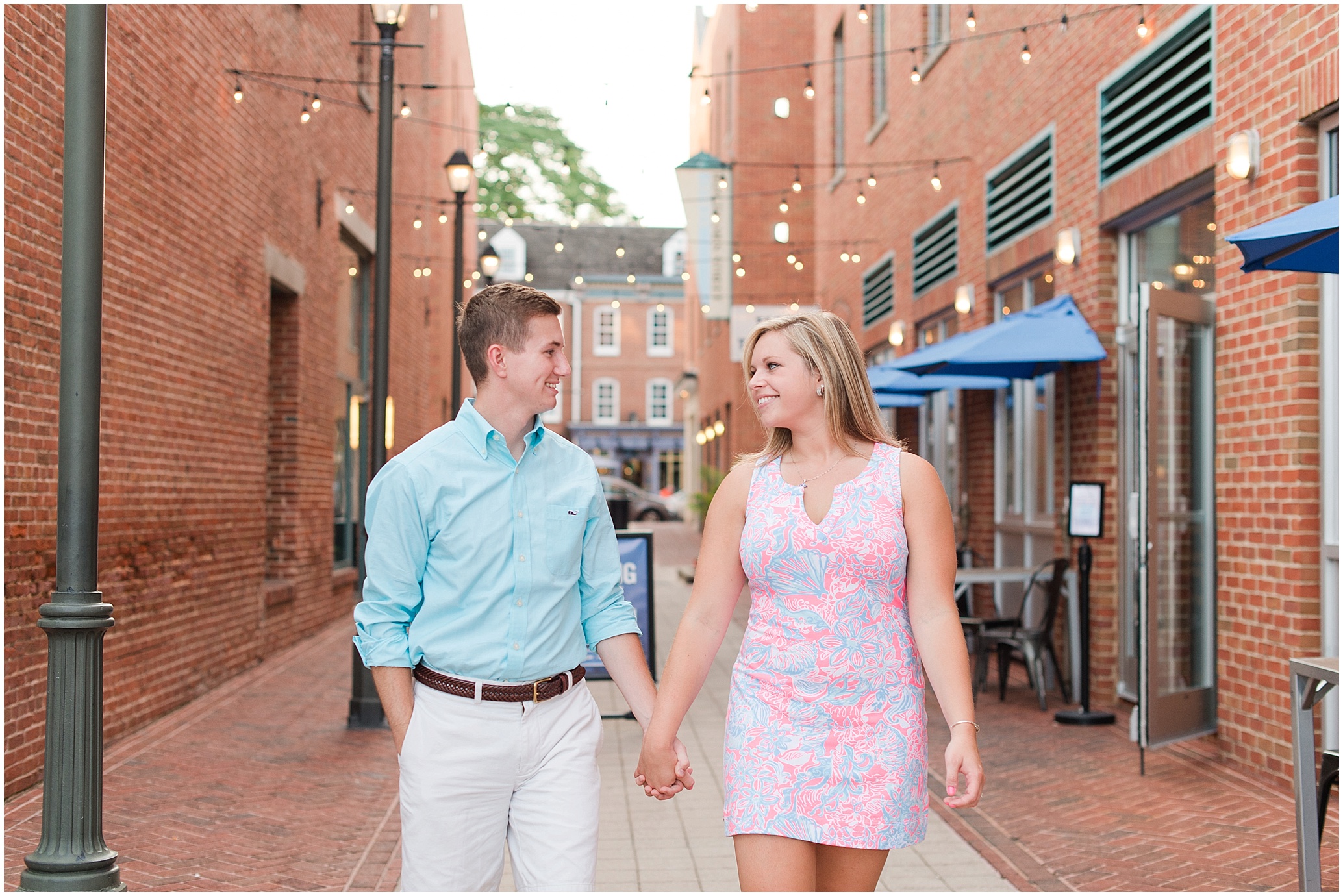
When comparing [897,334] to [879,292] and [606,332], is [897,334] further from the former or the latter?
[606,332]

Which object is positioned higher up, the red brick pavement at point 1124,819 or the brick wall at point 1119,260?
the brick wall at point 1119,260

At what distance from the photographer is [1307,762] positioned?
4133 mm

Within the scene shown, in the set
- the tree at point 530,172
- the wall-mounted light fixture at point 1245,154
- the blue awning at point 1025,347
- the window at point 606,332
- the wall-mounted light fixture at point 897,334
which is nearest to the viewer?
the wall-mounted light fixture at point 1245,154

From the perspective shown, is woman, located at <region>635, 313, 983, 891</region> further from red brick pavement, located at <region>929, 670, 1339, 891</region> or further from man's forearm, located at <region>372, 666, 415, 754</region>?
red brick pavement, located at <region>929, 670, 1339, 891</region>

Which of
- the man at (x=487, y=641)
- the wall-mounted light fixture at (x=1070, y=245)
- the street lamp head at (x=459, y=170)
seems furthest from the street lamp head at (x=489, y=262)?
the man at (x=487, y=641)

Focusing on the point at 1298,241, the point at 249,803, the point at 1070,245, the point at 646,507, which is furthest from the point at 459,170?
the point at 646,507

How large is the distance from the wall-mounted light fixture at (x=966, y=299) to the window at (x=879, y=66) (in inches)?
166

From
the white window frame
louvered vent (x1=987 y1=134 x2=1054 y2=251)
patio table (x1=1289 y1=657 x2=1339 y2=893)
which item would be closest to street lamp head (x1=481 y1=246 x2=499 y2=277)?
louvered vent (x1=987 y1=134 x2=1054 y2=251)

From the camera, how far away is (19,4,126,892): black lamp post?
4.03 meters

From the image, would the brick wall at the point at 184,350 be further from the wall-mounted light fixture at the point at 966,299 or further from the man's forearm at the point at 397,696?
the wall-mounted light fixture at the point at 966,299

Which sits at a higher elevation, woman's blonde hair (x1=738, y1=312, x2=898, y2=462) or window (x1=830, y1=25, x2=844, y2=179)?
window (x1=830, y1=25, x2=844, y2=179)

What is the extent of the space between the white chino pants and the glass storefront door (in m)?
4.53

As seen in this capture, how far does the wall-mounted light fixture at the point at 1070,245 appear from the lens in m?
9.16

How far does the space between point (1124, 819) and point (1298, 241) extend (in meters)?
2.80
